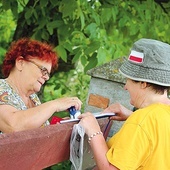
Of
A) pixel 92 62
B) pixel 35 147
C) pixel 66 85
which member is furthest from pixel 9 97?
pixel 66 85

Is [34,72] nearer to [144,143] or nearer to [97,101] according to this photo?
[97,101]

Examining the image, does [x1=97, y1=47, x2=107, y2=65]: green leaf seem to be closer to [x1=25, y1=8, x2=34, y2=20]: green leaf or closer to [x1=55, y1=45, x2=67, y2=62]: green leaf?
[x1=55, y1=45, x2=67, y2=62]: green leaf

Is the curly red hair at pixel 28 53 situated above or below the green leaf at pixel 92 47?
above

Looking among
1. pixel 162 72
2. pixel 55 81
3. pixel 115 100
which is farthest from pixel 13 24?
pixel 162 72

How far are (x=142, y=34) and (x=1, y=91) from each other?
2046 mm

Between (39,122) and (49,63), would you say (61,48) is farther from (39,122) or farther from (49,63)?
(39,122)

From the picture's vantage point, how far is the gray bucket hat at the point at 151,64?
2.11 metres

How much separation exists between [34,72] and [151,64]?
1061 mm

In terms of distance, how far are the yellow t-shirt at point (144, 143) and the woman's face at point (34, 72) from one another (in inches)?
42.6

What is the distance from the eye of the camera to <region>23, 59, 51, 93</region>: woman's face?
9.74ft

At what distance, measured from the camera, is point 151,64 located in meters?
2.11

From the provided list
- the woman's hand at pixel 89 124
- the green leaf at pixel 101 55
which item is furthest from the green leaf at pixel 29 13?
the woman's hand at pixel 89 124

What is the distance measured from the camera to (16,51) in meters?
3.05

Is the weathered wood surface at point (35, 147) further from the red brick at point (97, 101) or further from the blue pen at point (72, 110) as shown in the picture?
the red brick at point (97, 101)
